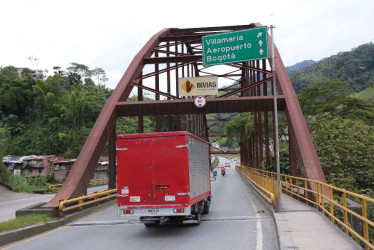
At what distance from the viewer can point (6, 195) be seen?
34156mm

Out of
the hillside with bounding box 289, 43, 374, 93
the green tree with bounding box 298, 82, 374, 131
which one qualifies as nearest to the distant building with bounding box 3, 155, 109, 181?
the green tree with bounding box 298, 82, 374, 131

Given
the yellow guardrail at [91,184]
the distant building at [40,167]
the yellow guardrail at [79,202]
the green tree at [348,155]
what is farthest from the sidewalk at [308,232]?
the distant building at [40,167]

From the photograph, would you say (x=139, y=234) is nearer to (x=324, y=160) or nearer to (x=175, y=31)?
(x=324, y=160)

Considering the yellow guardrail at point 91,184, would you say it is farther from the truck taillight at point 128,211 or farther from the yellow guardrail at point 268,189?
the truck taillight at point 128,211

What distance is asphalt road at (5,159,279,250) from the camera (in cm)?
906

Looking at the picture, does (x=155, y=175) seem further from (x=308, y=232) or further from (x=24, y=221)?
(x=24, y=221)

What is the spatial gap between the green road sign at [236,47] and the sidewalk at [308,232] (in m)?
7.69

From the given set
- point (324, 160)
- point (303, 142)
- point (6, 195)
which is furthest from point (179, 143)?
point (6, 195)

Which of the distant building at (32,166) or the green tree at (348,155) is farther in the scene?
the distant building at (32,166)

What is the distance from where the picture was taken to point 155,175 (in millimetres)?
10656

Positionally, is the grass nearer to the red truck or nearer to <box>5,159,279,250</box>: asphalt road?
<box>5,159,279,250</box>: asphalt road

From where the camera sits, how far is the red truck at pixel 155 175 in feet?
34.6

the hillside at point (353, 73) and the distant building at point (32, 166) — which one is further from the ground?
the hillside at point (353, 73)

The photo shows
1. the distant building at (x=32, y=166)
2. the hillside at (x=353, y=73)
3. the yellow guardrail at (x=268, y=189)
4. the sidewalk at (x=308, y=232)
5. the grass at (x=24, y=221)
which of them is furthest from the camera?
the hillside at (x=353, y=73)
